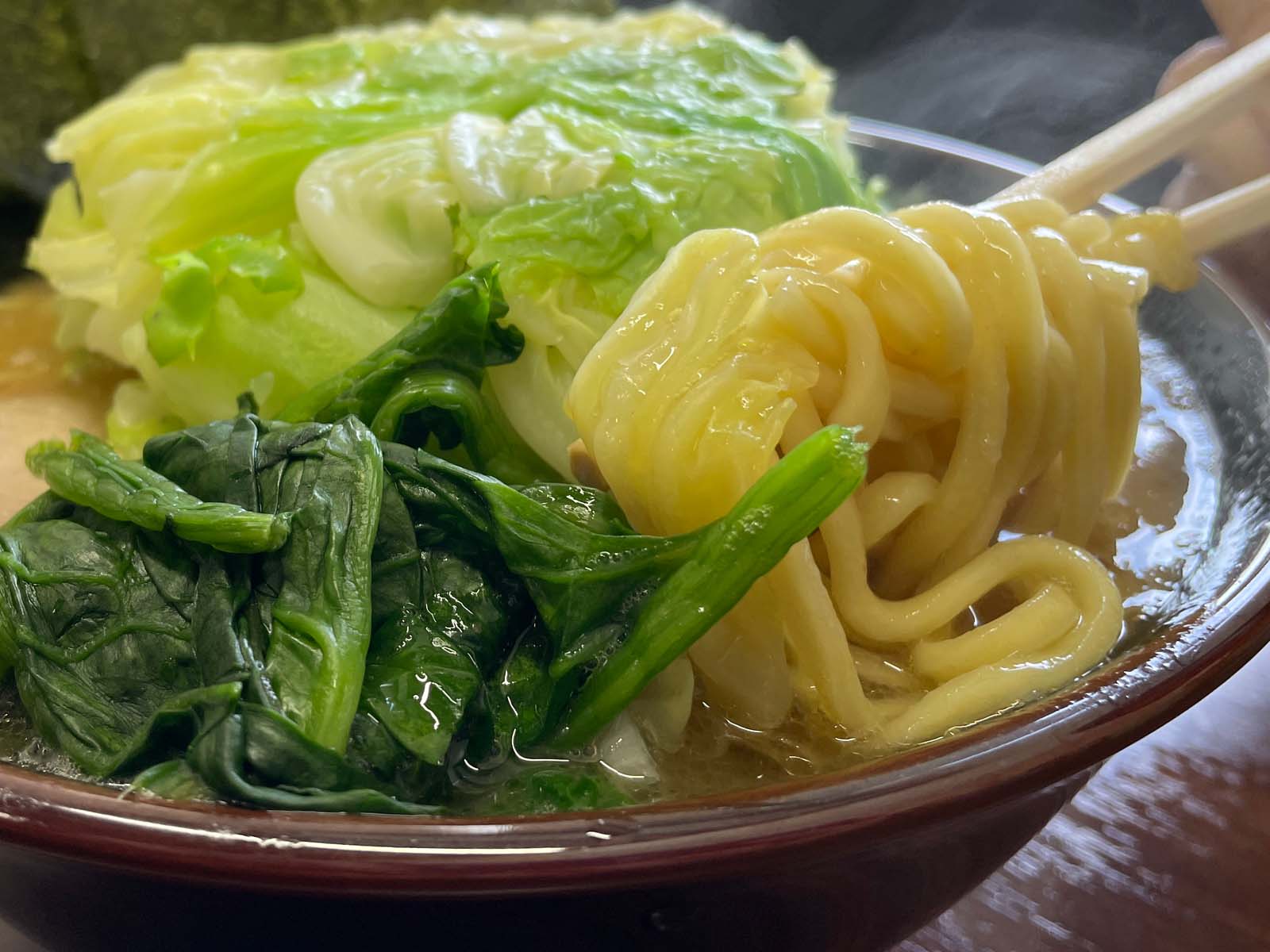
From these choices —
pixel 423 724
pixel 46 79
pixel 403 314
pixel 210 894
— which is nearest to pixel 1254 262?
pixel 403 314

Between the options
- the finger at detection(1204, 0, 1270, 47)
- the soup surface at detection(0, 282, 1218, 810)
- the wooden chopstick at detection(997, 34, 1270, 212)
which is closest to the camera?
the soup surface at detection(0, 282, 1218, 810)

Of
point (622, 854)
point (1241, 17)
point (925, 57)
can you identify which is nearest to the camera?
point (622, 854)

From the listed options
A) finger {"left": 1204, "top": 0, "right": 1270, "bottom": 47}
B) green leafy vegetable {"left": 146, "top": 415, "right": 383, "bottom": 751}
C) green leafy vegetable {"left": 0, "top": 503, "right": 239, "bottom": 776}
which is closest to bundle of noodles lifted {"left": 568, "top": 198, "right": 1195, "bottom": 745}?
green leafy vegetable {"left": 146, "top": 415, "right": 383, "bottom": 751}

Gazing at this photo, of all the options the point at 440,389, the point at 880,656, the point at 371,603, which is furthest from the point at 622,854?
the point at 440,389

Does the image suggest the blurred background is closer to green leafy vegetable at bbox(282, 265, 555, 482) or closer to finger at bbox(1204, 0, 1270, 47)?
finger at bbox(1204, 0, 1270, 47)

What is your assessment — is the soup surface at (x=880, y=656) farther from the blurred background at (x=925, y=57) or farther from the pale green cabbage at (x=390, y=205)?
the blurred background at (x=925, y=57)

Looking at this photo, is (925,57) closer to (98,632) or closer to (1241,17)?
(1241,17)

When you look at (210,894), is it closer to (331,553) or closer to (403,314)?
(331,553)
